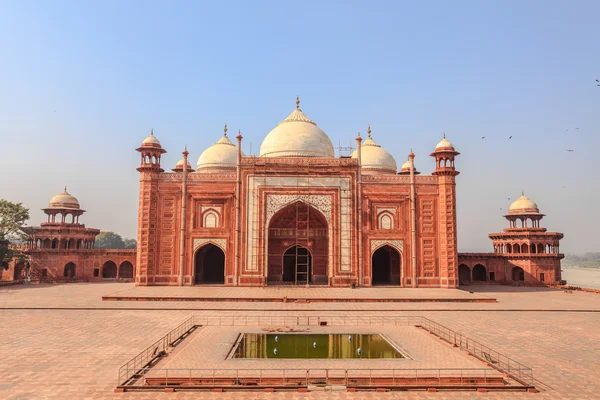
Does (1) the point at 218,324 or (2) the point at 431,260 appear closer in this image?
(1) the point at 218,324

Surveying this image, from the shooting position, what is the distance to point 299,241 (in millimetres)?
29250

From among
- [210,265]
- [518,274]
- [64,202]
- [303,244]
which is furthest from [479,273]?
[64,202]

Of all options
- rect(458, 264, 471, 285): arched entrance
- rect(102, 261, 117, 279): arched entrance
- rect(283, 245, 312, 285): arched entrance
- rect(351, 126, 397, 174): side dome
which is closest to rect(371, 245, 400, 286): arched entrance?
rect(283, 245, 312, 285): arched entrance

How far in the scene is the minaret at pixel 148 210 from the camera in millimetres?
27156

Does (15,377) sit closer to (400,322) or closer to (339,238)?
(400,322)

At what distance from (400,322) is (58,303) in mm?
15085

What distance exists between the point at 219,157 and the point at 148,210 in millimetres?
9149

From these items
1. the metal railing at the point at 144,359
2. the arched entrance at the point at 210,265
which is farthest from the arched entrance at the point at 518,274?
the metal railing at the point at 144,359

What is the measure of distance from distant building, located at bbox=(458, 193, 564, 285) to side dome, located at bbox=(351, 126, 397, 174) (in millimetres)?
8455

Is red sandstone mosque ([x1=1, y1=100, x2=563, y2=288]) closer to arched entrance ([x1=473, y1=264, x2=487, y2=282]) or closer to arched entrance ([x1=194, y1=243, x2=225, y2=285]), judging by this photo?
arched entrance ([x1=194, y1=243, x2=225, y2=285])

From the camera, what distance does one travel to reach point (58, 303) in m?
20.7

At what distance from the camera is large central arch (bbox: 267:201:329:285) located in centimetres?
2906

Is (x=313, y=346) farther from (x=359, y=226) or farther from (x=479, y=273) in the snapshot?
(x=479, y=273)


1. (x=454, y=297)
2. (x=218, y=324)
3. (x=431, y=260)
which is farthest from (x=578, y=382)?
(x=431, y=260)
